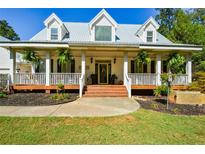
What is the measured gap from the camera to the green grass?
5.19 metres

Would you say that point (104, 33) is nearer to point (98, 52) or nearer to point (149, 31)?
point (98, 52)

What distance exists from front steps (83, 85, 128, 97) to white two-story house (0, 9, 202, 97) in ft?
0.25

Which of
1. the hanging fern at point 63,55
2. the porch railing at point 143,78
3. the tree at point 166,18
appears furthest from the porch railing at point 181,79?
the tree at point 166,18

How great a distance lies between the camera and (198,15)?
29000 mm

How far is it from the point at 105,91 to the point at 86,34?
295 inches

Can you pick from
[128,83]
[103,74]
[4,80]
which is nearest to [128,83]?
[128,83]

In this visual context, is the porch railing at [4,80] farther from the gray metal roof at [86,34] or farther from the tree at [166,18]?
the tree at [166,18]

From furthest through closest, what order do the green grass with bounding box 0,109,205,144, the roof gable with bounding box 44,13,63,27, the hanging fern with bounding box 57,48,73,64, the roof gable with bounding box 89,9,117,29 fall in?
the roof gable with bounding box 44,13,63,27, the roof gable with bounding box 89,9,117,29, the hanging fern with bounding box 57,48,73,64, the green grass with bounding box 0,109,205,144

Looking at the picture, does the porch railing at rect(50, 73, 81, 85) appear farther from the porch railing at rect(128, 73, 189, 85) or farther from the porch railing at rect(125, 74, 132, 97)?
the porch railing at rect(128, 73, 189, 85)

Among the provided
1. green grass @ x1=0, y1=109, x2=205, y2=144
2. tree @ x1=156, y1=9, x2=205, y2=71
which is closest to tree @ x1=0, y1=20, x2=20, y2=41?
tree @ x1=156, y1=9, x2=205, y2=71
